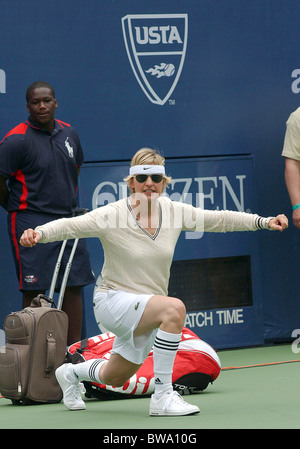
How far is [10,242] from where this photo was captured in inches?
315

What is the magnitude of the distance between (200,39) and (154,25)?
44 cm

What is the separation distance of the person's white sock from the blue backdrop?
230cm

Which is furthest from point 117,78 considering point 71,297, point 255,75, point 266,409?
point 266,409

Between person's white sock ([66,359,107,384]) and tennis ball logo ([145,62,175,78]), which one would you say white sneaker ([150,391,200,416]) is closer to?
person's white sock ([66,359,107,384])

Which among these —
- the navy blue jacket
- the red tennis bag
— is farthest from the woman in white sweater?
the navy blue jacket

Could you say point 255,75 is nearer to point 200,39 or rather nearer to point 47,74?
point 200,39

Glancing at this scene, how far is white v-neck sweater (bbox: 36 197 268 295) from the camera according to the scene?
5.82 metres

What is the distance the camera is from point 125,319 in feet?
18.7

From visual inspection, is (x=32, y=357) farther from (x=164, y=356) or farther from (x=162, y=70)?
(x=162, y=70)

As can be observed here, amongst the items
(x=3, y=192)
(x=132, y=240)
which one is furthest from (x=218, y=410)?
(x=3, y=192)

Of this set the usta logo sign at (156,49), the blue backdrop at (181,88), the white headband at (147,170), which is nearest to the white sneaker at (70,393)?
the white headband at (147,170)

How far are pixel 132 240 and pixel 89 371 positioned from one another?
2.72ft

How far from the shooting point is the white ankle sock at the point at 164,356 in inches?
221
